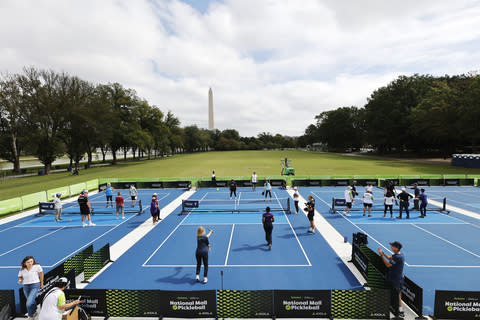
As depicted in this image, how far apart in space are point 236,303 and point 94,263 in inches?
240

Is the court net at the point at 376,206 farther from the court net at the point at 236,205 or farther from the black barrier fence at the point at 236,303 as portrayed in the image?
the black barrier fence at the point at 236,303

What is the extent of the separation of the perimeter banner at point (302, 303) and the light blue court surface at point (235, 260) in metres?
1.67

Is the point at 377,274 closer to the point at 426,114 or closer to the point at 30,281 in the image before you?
the point at 30,281

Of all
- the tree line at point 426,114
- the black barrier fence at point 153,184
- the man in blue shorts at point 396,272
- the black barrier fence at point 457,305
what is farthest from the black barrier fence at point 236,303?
the tree line at point 426,114

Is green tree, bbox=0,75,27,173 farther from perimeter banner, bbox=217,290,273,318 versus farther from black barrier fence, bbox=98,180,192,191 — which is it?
perimeter banner, bbox=217,290,273,318

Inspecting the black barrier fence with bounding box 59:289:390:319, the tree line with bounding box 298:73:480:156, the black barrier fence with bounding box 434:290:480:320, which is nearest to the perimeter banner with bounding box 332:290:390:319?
the black barrier fence with bounding box 59:289:390:319

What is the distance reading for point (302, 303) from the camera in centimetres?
685

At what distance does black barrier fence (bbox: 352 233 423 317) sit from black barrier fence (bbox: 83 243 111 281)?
995cm

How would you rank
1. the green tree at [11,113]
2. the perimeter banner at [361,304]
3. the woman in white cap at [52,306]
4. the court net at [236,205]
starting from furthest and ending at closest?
the green tree at [11,113] → the court net at [236,205] → the perimeter banner at [361,304] → the woman in white cap at [52,306]

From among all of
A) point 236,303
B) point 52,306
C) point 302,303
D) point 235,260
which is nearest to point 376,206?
point 235,260

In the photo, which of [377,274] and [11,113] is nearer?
[377,274]

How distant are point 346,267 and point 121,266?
30.0ft

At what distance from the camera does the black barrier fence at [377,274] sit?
684 centimetres

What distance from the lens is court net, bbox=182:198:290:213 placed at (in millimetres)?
18797
